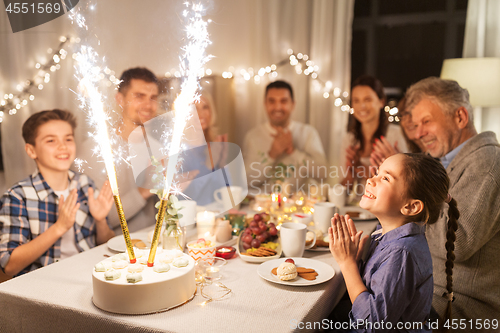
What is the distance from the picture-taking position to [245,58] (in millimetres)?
3592

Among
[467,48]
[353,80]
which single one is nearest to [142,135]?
[353,80]

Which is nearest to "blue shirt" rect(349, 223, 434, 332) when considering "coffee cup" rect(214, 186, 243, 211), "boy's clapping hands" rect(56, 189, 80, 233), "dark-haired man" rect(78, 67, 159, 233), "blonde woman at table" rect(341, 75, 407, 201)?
"dark-haired man" rect(78, 67, 159, 233)

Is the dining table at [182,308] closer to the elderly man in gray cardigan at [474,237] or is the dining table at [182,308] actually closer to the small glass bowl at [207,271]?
the small glass bowl at [207,271]

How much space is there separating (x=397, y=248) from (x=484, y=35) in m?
2.62

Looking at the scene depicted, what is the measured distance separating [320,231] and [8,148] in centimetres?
180

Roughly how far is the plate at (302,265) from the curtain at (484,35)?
2.40 metres

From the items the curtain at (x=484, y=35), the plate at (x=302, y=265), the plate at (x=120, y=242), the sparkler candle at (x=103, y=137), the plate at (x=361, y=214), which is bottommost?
the plate at (x=361, y=214)

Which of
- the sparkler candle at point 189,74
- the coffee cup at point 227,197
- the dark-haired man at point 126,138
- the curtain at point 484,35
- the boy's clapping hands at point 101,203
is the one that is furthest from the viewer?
the curtain at point 484,35

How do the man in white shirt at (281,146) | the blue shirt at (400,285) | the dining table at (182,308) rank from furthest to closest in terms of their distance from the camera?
the man in white shirt at (281,146)
the blue shirt at (400,285)
the dining table at (182,308)

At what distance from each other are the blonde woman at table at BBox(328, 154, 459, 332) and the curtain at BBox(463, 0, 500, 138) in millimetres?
2117

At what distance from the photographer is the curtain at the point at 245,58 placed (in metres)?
2.05

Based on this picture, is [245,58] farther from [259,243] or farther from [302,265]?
[302,265]

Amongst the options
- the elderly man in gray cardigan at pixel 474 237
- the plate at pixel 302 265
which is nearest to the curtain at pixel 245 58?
the plate at pixel 302 265

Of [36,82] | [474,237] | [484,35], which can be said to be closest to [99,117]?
[36,82]
